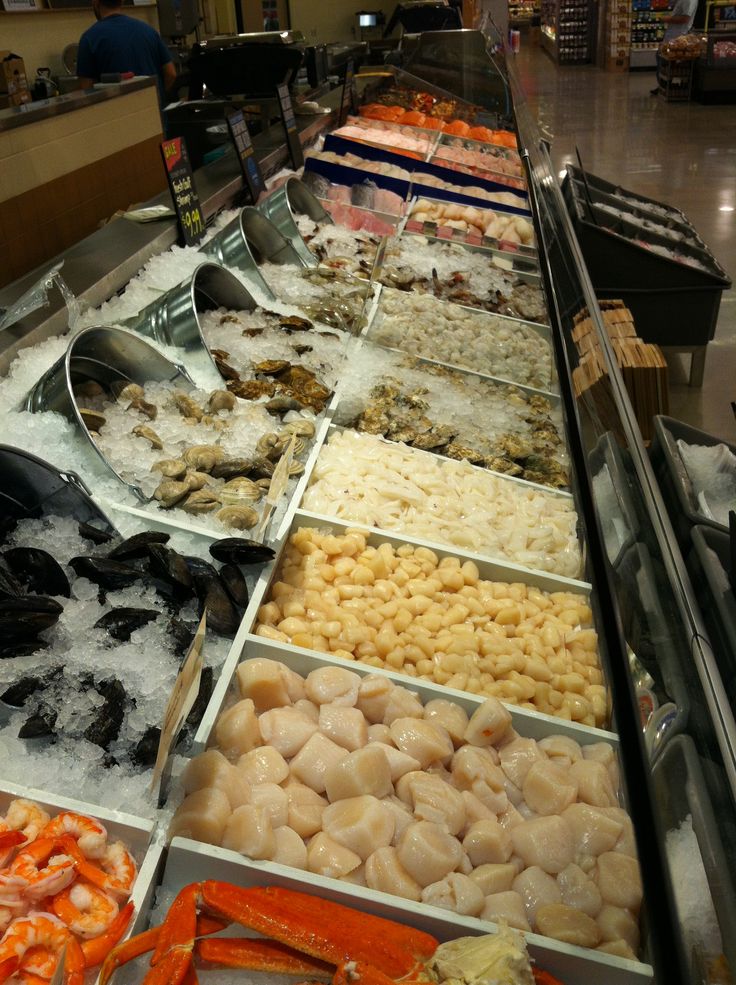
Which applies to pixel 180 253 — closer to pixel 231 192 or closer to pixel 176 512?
pixel 231 192

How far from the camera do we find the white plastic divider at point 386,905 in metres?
1.32

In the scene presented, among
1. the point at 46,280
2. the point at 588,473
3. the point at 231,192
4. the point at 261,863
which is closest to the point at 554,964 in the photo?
the point at 261,863

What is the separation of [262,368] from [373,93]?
6.11m

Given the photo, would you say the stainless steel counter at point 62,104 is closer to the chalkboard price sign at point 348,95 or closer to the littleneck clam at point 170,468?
the chalkboard price sign at point 348,95

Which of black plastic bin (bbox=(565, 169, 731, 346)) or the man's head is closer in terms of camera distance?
black plastic bin (bbox=(565, 169, 731, 346))

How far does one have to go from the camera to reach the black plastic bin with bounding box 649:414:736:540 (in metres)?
2.98

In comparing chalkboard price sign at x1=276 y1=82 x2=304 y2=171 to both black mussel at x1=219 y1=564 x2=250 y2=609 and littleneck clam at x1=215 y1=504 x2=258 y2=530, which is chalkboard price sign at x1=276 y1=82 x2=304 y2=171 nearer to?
littleneck clam at x1=215 y1=504 x2=258 y2=530

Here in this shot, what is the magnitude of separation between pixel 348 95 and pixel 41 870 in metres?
6.70

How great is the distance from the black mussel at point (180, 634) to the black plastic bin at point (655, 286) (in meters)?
4.70

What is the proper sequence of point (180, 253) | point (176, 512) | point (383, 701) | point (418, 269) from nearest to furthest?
point (383, 701) → point (176, 512) → point (180, 253) → point (418, 269)

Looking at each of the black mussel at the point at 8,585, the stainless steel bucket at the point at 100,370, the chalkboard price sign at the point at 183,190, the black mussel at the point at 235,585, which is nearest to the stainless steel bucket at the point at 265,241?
the chalkboard price sign at the point at 183,190

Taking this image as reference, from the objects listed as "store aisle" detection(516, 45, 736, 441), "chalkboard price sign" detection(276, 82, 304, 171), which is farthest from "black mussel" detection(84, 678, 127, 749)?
"store aisle" detection(516, 45, 736, 441)

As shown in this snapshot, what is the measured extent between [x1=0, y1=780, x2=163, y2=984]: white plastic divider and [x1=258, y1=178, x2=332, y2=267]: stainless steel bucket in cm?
291

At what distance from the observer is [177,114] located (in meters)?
6.00
